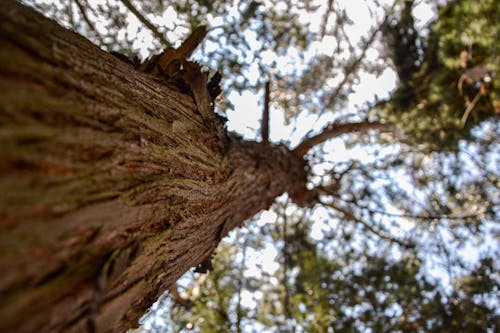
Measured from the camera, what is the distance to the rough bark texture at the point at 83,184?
72 centimetres

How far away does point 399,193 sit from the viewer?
6.79 metres

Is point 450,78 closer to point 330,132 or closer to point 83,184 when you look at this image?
point 330,132

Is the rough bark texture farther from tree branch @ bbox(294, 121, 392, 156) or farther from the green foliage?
the green foliage

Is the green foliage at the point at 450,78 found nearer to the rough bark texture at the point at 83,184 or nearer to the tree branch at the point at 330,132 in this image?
the tree branch at the point at 330,132

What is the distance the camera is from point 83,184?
930 millimetres

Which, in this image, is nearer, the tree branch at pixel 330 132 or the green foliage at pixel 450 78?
the green foliage at pixel 450 78

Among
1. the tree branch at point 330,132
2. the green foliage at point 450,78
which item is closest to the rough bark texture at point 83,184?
the tree branch at point 330,132

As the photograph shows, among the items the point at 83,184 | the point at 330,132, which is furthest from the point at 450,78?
the point at 83,184

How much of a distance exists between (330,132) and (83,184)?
4.53 m

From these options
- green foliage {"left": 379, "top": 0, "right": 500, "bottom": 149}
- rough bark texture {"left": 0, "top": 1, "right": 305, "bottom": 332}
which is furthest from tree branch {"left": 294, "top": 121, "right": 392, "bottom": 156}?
rough bark texture {"left": 0, "top": 1, "right": 305, "bottom": 332}

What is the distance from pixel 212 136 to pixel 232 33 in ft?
9.37

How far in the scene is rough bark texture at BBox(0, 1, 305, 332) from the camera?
0.72 meters

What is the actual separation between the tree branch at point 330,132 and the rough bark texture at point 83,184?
3353mm

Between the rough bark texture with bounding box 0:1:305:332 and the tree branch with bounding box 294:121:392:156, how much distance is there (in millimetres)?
3353
